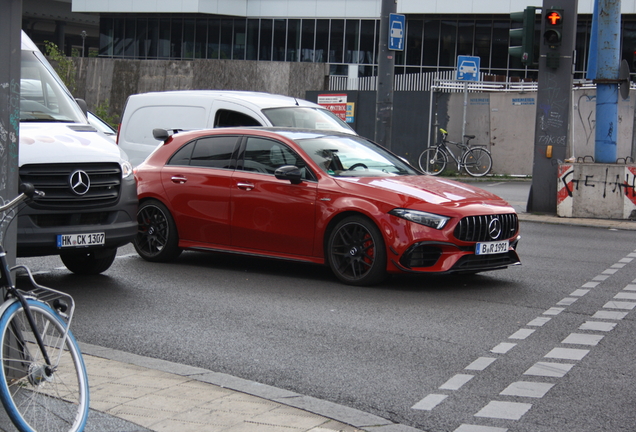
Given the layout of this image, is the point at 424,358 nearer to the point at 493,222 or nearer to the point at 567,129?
the point at 493,222

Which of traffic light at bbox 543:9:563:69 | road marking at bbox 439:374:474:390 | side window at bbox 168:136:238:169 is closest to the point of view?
road marking at bbox 439:374:474:390

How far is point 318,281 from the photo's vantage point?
30.7ft

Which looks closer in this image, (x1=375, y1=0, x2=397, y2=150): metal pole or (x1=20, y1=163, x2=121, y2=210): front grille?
(x1=20, y1=163, x2=121, y2=210): front grille

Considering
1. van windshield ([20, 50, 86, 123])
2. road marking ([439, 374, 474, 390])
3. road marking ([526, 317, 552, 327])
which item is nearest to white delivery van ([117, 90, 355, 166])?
van windshield ([20, 50, 86, 123])

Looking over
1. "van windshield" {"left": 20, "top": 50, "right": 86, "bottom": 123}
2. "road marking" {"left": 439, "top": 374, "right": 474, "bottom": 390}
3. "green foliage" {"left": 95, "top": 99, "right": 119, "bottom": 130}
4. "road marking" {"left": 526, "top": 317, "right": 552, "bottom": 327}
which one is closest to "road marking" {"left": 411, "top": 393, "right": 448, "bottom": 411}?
"road marking" {"left": 439, "top": 374, "right": 474, "bottom": 390}

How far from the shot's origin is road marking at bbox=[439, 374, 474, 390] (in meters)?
5.54

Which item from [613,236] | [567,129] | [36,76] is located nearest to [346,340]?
[36,76]

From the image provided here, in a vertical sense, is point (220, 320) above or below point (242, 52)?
below

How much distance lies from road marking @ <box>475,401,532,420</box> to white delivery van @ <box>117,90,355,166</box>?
352 inches

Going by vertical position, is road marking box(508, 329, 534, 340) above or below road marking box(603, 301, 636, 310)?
below

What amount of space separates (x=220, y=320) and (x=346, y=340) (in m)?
1.24

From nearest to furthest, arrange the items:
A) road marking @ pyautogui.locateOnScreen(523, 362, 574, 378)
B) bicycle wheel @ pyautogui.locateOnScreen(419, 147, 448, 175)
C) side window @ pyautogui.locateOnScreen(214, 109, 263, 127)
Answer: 1. road marking @ pyautogui.locateOnScreen(523, 362, 574, 378)
2. side window @ pyautogui.locateOnScreen(214, 109, 263, 127)
3. bicycle wheel @ pyautogui.locateOnScreen(419, 147, 448, 175)

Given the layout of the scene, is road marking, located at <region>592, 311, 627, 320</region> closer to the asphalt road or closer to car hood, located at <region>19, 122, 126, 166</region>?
the asphalt road

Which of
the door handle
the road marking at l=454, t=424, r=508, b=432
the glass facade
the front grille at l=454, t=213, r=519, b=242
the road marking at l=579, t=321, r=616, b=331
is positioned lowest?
the road marking at l=454, t=424, r=508, b=432
